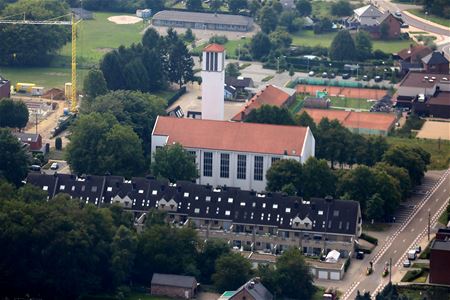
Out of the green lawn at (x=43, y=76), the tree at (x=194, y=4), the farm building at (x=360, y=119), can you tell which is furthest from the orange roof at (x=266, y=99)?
the tree at (x=194, y=4)

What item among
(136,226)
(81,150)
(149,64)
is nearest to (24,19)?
(149,64)

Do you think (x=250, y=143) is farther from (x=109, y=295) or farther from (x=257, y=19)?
(x=257, y=19)

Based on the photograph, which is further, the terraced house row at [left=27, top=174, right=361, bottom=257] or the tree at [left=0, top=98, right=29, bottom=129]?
the tree at [left=0, top=98, right=29, bottom=129]

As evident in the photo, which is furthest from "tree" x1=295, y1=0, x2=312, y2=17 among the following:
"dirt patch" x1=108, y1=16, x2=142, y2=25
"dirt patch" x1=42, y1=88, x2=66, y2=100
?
"dirt patch" x1=42, y1=88, x2=66, y2=100

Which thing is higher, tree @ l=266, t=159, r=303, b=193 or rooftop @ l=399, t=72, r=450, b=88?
tree @ l=266, t=159, r=303, b=193

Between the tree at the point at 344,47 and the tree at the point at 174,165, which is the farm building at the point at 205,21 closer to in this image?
the tree at the point at 344,47

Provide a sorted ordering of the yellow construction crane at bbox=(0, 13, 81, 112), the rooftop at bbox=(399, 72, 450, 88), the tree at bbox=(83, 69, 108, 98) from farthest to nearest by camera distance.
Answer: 1. the rooftop at bbox=(399, 72, 450, 88)
2. the yellow construction crane at bbox=(0, 13, 81, 112)
3. the tree at bbox=(83, 69, 108, 98)

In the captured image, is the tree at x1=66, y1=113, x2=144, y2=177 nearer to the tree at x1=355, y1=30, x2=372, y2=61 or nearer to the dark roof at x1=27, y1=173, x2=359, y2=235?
the dark roof at x1=27, y1=173, x2=359, y2=235
